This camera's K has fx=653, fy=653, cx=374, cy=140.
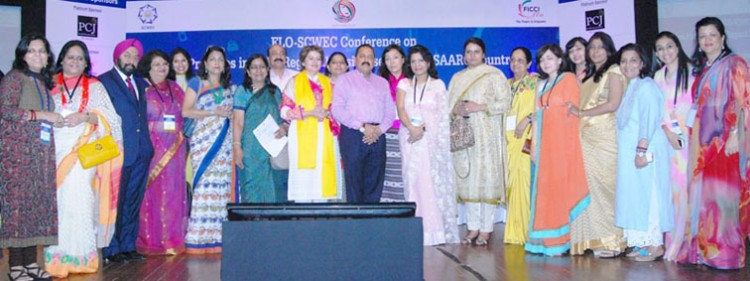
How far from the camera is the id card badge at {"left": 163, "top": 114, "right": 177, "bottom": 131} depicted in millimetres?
4820

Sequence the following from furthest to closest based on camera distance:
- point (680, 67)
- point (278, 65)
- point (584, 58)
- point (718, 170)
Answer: point (278, 65) → point (584, 58) → point (680, 67) → point (718, 170)

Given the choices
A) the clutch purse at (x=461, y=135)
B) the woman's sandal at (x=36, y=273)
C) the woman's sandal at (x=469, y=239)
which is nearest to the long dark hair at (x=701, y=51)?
the clutch purse at (x=461, y=135)

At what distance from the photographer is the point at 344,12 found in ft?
23.4

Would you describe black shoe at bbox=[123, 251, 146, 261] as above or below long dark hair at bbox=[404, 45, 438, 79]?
below

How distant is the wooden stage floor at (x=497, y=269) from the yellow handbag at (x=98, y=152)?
0.68 m

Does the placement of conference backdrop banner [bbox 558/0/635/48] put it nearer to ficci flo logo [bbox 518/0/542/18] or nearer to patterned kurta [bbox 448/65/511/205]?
ficci flo logo [bbox 518/0/542/18]

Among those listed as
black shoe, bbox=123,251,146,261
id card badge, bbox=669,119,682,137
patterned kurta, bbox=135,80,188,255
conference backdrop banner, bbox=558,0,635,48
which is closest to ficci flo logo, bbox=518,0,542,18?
conference backdrop banner, bbox=558,0,635,48

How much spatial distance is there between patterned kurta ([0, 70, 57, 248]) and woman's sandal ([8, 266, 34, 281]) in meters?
0.15

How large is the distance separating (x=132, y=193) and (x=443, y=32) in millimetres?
3870

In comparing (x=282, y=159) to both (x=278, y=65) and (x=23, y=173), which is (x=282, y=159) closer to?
(x=278, y=65)

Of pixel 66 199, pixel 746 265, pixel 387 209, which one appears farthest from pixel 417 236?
pixel 746 265

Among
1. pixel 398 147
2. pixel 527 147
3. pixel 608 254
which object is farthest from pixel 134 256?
pixel 608 254

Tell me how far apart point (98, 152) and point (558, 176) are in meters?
2.96

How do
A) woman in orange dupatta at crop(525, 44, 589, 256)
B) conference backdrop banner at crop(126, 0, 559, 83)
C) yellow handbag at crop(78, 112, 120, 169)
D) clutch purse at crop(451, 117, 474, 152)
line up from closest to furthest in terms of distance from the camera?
yellow handbag at crop(78, 112, 120, 169), woman in orange dupatta at crop(525, 44, 589, 256), clutch purse at crop(451, 117, 474, 152), conference backdrop banner at crop(126, 0, 559, 83)
